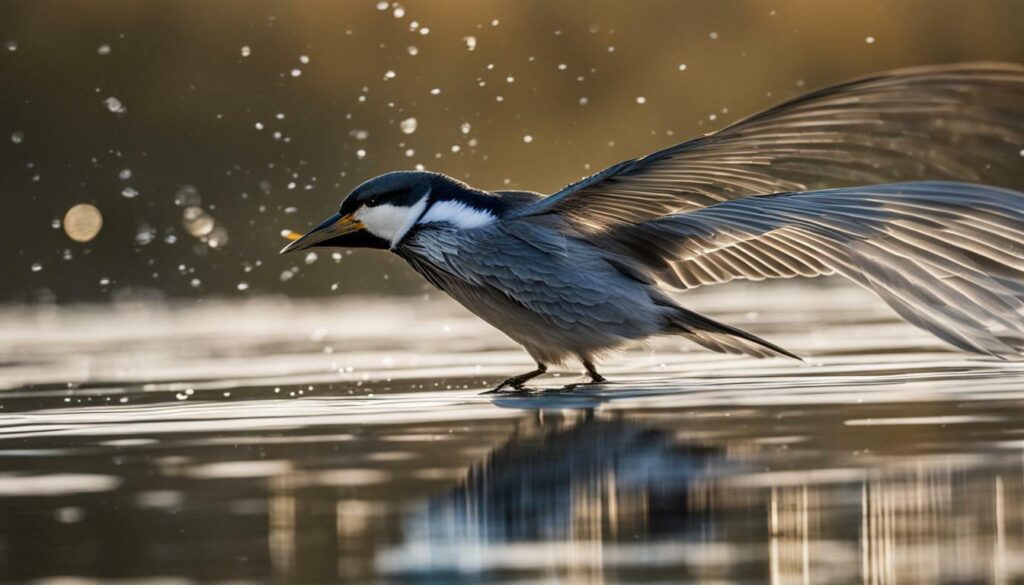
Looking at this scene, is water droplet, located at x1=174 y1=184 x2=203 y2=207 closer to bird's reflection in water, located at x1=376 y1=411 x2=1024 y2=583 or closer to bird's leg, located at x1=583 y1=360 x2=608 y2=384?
bird's leg, located at x1=583 y1=360 x2=608 y2=384

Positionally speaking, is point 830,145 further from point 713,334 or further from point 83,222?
point 83,222

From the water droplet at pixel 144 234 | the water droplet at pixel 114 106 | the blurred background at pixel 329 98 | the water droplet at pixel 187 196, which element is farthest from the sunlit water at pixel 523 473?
the water droplet at pixel 114 106

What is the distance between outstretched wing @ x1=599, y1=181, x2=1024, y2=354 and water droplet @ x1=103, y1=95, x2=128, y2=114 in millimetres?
14226

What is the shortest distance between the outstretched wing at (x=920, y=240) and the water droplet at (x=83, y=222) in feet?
37.2

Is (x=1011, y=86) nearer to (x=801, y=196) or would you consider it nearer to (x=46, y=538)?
(x=801, y=196)

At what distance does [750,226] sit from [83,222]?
11.9 meters

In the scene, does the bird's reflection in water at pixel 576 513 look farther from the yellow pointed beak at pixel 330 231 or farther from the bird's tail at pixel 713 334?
the yellow pointed beak at pixel 330 231

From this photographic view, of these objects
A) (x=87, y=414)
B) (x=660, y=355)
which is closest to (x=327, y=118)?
(x=660, y=355)

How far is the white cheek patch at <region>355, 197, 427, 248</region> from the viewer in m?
7.80

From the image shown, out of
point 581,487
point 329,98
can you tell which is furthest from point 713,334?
point 329,98

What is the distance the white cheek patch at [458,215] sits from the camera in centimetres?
750

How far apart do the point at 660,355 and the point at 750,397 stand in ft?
8.02

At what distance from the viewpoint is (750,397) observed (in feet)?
21.3

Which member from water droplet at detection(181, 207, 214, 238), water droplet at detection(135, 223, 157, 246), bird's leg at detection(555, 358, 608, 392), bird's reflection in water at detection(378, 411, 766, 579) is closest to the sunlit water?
bird's reflection in water at detection(378, 411, 766, 579)
